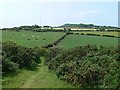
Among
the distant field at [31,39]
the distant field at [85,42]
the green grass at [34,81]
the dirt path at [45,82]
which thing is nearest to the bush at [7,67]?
the green grass at [34,81]

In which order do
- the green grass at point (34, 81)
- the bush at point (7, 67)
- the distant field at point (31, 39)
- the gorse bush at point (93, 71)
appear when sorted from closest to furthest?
the gorse bush at point (93, 71), the green grass at point (34, 81), the bush at point (7, 67), the distant field at point (31, 39)

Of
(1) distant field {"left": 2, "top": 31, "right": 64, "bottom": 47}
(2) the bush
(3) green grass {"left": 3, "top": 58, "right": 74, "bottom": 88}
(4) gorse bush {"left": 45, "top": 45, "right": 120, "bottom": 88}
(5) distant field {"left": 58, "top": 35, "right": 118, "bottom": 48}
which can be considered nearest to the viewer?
(4) gorse bush {"left": 45, "top": 45, "right": 120, "bottom": 88}

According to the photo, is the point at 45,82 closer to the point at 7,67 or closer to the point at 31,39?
the point at 7,67

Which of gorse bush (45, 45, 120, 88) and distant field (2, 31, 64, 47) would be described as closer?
gorse bush (45, 45, 120, 88)

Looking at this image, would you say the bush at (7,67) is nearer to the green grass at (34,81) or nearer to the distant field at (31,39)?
the green grass at (34,81)

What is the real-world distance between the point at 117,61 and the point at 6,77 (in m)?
11.5

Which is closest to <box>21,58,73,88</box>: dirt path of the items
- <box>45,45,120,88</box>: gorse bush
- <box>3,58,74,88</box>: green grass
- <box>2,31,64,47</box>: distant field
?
<box>3,58,74,88</box>: green grass

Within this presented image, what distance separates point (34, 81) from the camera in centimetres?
3041

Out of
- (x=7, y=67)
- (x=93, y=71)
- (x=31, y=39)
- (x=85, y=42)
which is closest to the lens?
(x=93, y=71)

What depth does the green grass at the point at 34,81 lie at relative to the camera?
28205mm

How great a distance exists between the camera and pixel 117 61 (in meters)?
31.5

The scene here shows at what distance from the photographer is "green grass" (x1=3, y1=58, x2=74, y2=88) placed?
28205mm

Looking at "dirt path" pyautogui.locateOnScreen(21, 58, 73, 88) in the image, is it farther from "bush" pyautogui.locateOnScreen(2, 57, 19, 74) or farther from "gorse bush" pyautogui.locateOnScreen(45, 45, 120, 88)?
"bush" pyautogui.locateOnScreen(2, 57, 19, 74)

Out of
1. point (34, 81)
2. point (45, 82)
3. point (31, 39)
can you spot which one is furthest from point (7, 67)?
point (31, 39)
